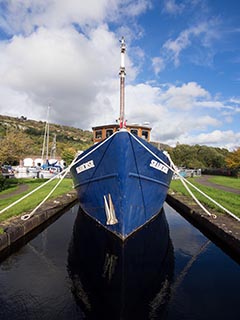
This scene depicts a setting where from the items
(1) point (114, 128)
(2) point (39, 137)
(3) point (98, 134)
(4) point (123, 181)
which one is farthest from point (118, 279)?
(2) point (39, 137)

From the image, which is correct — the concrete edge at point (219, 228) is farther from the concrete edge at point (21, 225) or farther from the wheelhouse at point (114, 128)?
the concrete edge at point (21, 225)

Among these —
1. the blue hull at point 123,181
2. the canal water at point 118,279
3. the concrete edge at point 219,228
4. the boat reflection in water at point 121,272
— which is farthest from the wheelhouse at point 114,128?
the canal water at point 118,279

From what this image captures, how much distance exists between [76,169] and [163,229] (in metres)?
4.12

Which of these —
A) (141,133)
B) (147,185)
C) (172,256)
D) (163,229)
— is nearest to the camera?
(172,256)

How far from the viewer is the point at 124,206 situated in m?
7.01

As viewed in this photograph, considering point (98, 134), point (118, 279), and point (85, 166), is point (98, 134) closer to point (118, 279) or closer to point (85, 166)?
point (85, 166)

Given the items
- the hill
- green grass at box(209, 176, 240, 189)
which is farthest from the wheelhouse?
the hill

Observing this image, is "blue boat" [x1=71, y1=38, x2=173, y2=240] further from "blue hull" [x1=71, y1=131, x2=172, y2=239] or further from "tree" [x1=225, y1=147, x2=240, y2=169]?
"tree" [x1=225, y1=147, x2=240, y2=169]

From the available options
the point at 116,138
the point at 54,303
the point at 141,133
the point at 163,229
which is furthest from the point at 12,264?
the point at 141,133

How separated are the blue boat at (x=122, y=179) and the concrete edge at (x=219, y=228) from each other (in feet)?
6.38

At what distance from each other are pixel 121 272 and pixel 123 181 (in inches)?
93.6

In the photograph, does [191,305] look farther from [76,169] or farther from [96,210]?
[76,169]

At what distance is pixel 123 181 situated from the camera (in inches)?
276

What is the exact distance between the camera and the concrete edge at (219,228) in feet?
21.8
